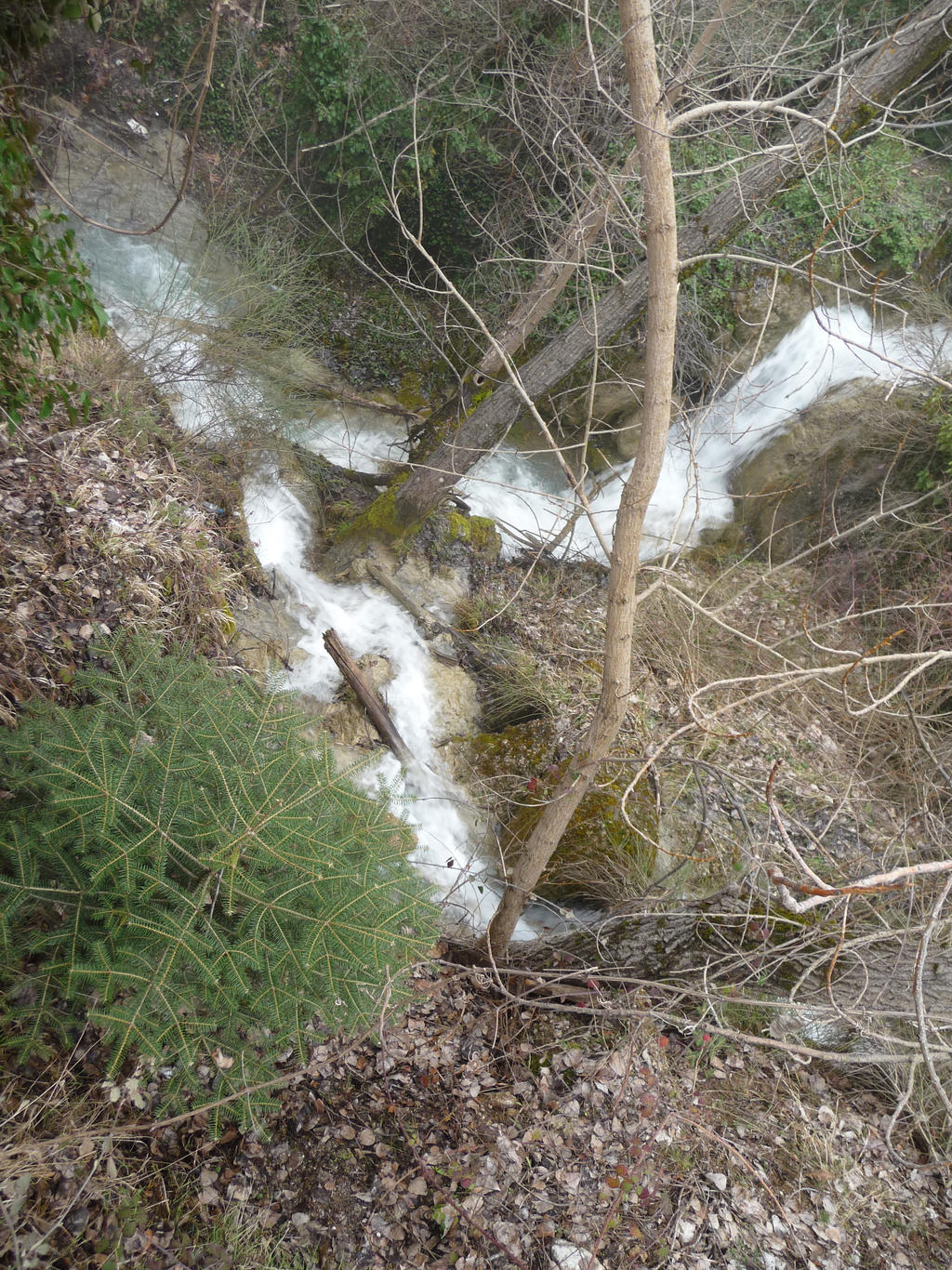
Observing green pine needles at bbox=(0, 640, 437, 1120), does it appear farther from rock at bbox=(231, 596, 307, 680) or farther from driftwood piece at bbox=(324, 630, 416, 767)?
driftwood piece at bbox=(324, 630, 416, 767)

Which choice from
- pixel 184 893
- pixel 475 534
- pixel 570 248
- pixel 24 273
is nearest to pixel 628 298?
pixel 570 248

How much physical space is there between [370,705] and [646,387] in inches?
124

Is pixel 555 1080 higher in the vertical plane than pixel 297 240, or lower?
lower

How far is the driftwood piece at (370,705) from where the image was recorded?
5.05m

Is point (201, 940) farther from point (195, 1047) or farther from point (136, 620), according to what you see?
point (136, 620)

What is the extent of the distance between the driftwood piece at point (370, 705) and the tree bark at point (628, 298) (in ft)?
4.83

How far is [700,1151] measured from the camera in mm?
3432

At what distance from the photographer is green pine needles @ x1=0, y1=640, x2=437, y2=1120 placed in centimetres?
206

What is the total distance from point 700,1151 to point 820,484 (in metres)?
7.17

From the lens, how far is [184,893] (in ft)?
6.88

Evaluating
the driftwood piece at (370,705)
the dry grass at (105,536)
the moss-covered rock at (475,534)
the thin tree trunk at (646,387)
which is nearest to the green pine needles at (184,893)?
the dry grass at (105,536)

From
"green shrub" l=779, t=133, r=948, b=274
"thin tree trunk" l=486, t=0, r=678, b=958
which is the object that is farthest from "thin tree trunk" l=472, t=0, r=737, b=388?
"green shrub" l=779, t=133, r=948, b=274

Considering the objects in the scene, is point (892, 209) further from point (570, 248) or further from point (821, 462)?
point (570, 248)

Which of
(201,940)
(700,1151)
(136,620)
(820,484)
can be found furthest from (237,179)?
(700,1151)
